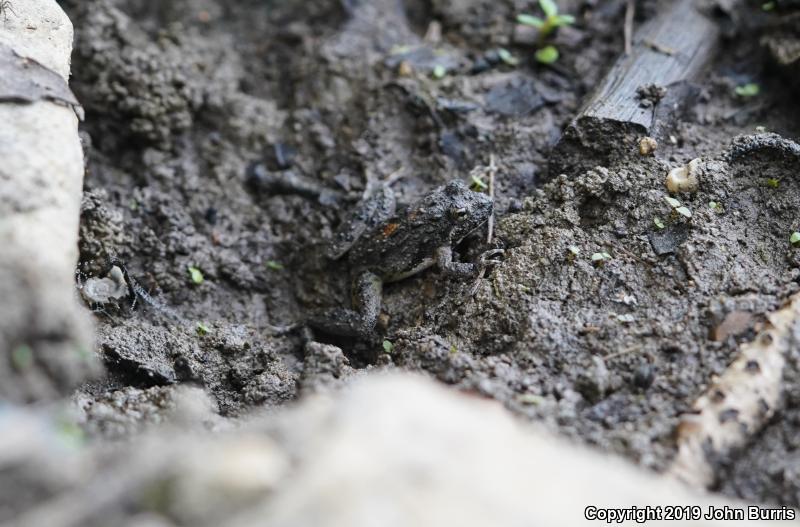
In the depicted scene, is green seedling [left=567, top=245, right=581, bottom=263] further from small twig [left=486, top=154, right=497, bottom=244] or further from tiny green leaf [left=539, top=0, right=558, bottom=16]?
tiny green leaf [left=539, top=0, right=558, bottom=16]

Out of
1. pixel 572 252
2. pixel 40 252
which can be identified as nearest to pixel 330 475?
pixel 40 252

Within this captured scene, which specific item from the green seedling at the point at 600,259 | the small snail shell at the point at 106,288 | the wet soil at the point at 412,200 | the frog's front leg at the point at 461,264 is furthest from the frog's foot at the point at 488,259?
the small snail shell at the point at 106,288

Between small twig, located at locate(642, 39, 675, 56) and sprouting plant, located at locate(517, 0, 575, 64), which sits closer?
small twig, located at locate(642, 39, 675, 56)

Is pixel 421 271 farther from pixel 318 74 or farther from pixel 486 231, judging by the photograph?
pixel 318 74

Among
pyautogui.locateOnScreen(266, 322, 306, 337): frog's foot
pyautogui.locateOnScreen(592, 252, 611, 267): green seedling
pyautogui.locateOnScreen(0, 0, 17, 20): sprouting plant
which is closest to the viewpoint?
pyautogui.locateOnScreen(0, 0, 17, 20): sprouting plant

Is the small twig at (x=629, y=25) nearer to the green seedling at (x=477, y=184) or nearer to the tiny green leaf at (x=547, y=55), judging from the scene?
the tiny green leaf at (x=547, y=55)

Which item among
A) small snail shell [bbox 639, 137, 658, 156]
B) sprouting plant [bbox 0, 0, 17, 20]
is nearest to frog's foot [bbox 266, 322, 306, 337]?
sprouting plant [bbox 0, 0, 17, 20]

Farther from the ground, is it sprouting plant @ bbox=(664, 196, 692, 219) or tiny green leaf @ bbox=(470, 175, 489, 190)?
sprouting plant @ bbox=(664, 196, 692, 219)
